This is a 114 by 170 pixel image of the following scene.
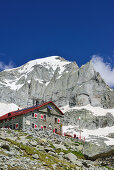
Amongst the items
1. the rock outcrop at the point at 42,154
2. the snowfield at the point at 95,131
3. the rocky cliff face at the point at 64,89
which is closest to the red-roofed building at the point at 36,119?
the rock outcrop at the point at 42,154

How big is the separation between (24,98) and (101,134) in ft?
259

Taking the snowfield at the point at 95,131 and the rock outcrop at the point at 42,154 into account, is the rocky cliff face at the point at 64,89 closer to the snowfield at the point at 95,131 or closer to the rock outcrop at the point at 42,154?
the snowfield at the point at 95,131

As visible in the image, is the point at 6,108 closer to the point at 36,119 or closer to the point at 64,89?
the point at 64,89

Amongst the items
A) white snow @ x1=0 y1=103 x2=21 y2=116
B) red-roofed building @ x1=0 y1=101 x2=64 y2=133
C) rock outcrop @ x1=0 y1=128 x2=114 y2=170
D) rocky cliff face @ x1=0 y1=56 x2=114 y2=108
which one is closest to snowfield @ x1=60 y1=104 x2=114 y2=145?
rocky cliff face @ x1=0 y1=56 x2=114 y2=108

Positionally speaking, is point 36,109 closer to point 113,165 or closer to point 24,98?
point 113,165

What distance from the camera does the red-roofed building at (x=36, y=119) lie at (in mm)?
44625

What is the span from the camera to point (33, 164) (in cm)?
1770

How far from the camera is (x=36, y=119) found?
46719mm

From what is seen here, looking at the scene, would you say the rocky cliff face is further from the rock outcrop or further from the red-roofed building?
the rock outcrop

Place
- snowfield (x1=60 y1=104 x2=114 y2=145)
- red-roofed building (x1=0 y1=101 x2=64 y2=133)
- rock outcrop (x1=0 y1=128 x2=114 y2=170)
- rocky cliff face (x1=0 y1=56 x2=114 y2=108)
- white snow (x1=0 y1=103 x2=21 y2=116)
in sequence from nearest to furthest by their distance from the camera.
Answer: rock outcrop (x1=0 y1=128 x2=114 y2=170) → red-roofed building (x1=0 y1=101 x2=64 y2=133) → snowfield (x1=60 y1=104 x2=114 y2=145) → white snow (x1=0 y1=103 x2=21 y2=116) → rocky cliff face (x1=0 y1=56 x2=114 y2=108)

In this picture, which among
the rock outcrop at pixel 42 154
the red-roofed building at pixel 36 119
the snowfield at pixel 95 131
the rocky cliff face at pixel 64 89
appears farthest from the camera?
the rocky cliff face at pixel 64 89

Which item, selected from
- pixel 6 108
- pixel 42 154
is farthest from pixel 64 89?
pixel 42 154

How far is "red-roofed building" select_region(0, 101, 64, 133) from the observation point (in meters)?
44.6

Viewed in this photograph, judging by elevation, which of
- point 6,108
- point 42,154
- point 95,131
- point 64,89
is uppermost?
point 64,89
